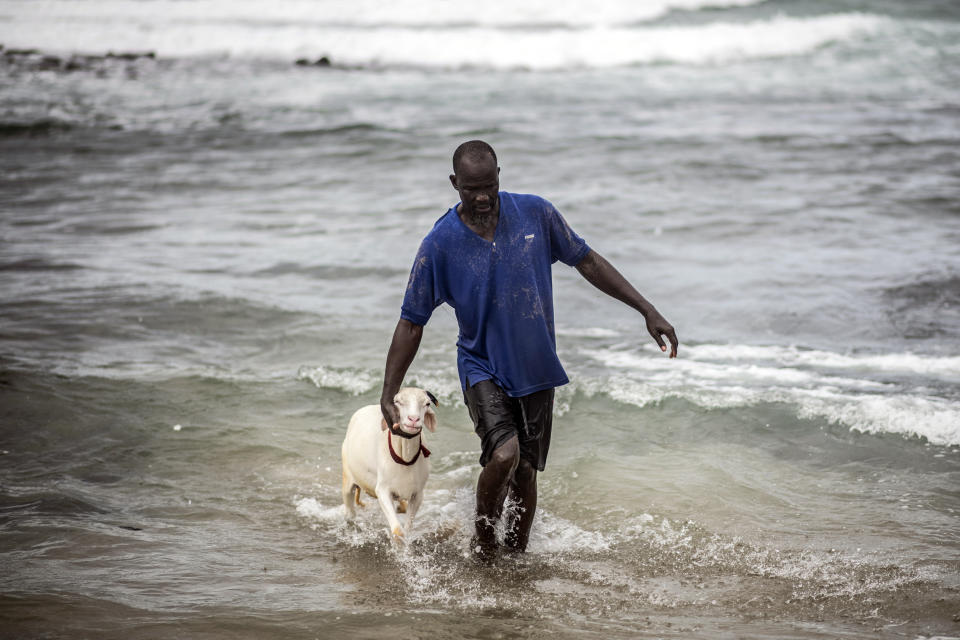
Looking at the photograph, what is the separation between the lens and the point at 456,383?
8.55 metres

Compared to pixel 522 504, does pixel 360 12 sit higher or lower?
higher

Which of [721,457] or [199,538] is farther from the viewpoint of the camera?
Result: [721,457]

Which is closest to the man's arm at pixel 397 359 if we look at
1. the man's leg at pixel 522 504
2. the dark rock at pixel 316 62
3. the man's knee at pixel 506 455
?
the man's knee at pixel 506 455

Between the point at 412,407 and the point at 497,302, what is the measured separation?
2.18 ft

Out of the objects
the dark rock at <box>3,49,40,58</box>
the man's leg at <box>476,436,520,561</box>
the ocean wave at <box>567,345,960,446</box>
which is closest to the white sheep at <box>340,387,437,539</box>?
the man's leg at <box>476,436,520,561</box>

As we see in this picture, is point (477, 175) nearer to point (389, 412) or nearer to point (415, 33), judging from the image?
point (389, 412)

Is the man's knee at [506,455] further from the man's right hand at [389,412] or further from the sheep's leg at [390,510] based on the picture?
the sheep's leg at [390,510]

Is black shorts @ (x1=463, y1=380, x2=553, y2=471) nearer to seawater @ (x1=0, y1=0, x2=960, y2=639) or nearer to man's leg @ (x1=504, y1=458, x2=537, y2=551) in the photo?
man's leg @ (x1=504, y1=458, x2=537, y2=551)

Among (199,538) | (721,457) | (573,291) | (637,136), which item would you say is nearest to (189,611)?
(199,538)

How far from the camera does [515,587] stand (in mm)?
5164

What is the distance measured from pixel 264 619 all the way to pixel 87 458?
9.96 ft

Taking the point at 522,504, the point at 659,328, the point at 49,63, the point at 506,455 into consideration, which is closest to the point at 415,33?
the point at 49,63

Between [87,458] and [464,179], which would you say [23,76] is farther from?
[464,179]

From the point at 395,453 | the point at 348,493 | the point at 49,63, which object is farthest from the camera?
the point at 49,63
